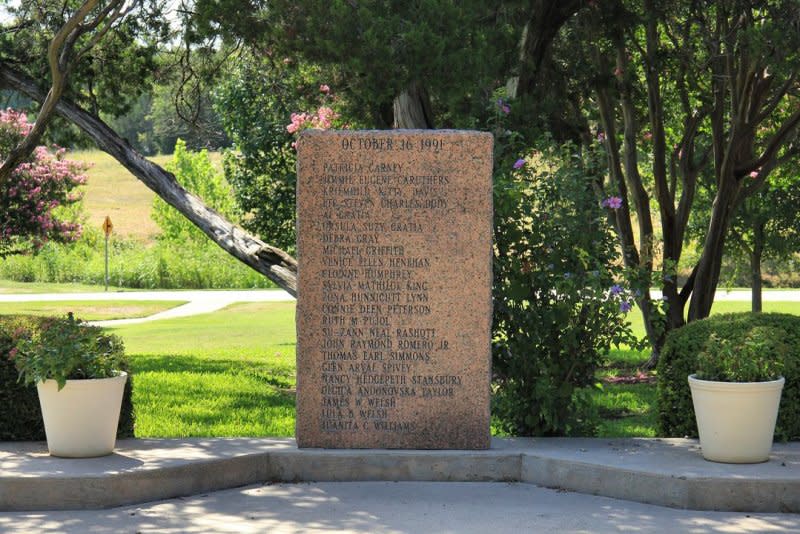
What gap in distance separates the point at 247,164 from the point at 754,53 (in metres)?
11.4

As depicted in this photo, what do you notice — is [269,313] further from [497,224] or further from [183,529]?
[183,529]

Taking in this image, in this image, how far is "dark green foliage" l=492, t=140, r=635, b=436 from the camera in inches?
322

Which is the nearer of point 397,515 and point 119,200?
point 397,515

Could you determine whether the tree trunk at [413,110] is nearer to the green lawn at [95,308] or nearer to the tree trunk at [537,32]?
the tree trunk at [537,32]

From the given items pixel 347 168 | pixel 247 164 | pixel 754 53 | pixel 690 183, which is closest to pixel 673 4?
pixel 754 53

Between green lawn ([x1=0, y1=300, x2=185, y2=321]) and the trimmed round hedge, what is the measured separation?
19.4 metres

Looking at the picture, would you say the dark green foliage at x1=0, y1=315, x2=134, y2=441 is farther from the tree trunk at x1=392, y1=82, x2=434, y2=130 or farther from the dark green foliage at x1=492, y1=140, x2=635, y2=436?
the tree trunk at x1=392, y1=82, x2=434, y2=130

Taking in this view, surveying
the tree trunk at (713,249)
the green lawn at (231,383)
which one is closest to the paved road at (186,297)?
the green lawn at (231,383)

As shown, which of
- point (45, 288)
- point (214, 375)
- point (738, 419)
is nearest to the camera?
point (738, 419)

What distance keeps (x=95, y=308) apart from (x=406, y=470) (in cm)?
2274

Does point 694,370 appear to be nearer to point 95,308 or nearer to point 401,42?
point 401,42

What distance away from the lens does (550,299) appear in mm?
8352

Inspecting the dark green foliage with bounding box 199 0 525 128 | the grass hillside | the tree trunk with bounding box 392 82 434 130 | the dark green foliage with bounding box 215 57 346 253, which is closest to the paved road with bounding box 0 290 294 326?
the dark green foliage with bounding box 215 57 346 253

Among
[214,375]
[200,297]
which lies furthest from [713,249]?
[200,297]
